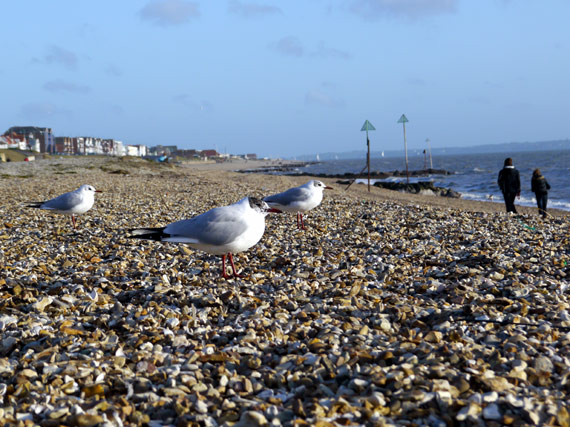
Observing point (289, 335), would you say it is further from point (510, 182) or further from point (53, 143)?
point (53, 143)

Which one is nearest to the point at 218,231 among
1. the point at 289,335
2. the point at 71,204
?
the point at 289,335

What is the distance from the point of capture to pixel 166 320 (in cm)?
445

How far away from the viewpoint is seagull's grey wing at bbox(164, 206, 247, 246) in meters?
5.62

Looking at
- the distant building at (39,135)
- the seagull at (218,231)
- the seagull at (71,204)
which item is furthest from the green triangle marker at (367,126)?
the distant building at (39,135)

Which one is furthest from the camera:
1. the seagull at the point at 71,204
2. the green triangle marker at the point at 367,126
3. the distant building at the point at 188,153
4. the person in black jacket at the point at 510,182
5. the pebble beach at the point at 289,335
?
the distant building at the point at 188,153

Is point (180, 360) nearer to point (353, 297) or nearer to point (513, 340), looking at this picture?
point (353, 297)

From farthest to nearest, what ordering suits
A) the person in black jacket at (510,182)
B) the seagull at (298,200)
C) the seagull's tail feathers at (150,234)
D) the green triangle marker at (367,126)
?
the green triangle marker at (367,126) → the person in black jacket at (510,182) → the seagull at (298,200) → the seagull's tail feathers at (150,234)

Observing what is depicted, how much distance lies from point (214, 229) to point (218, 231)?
0.05 metres

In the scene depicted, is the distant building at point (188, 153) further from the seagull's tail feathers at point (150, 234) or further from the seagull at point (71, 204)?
the seagull's tail feathers at point (150, 234)

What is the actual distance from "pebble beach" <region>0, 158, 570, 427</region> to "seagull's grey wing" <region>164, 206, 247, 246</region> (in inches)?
21.3

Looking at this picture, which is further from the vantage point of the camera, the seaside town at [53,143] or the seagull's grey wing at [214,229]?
the seaside town at [53,143]

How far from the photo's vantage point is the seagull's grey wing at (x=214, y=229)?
562 centimetres

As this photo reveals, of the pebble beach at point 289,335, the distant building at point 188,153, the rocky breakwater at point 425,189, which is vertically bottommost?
the pebble beach at point 289,335

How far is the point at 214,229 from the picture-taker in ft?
18.5
